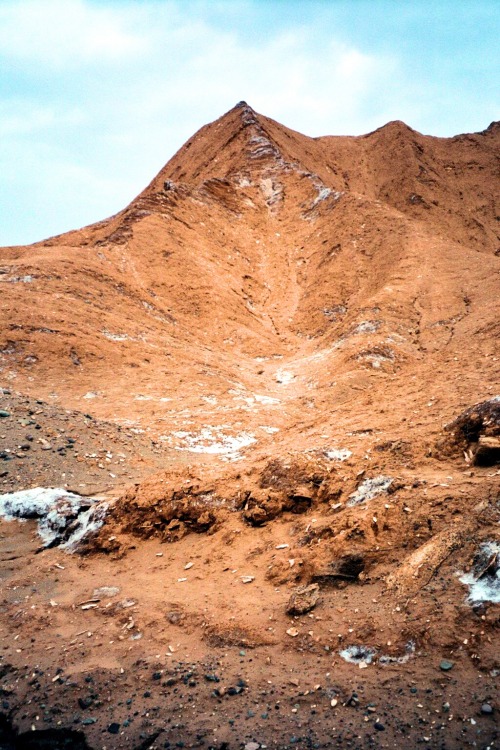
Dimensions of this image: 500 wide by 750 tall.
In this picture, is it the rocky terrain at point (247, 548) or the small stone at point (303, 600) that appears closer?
the rocky terrain at point (247, 548)

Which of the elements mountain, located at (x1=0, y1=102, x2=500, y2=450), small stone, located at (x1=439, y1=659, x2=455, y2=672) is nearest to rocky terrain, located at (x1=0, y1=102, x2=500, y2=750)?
small stone, located at (x1=439, y1=659, x2=455, y2=672)

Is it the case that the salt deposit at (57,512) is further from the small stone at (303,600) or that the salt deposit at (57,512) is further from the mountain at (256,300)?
the mountain at (256,300)

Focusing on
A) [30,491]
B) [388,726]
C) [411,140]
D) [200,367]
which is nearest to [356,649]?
[388,726]

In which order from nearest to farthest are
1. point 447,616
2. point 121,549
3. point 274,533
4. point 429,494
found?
1. point 447,616
2. point 429,494
3. point 274,533
4. point 121,549

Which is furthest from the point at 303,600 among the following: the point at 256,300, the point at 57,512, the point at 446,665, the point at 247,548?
the point at 256,300

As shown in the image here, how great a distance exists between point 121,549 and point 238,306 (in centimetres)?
1953

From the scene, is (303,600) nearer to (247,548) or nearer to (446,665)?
(247,548)

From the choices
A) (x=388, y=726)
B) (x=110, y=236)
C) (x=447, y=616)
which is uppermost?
(x=110, y=236)

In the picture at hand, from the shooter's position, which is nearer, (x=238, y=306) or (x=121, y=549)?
(x=121, y=549)

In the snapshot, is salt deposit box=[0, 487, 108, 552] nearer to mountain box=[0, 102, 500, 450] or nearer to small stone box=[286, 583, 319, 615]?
small stone box=[286, 583, 319, 615]

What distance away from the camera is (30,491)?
25.9ft

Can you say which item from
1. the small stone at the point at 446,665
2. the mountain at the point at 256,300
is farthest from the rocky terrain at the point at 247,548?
the mountain at the point at 256,300

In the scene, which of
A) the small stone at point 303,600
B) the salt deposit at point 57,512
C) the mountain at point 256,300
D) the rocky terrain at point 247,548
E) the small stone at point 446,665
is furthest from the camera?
the mountain at point 256,300

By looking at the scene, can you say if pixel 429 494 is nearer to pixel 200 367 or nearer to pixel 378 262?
pixel 200 367
